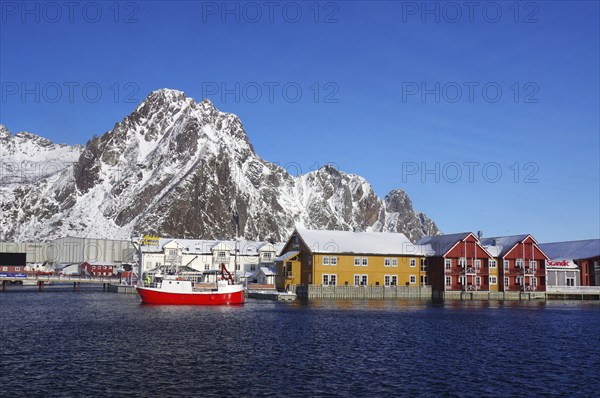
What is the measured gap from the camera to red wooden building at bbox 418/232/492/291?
355 feet

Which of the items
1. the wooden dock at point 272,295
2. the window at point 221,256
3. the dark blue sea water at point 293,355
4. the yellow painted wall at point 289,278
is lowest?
the dark blue sea water at point 293,355

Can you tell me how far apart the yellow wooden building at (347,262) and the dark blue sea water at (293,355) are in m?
31.7

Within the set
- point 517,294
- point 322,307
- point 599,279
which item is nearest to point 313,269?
point 322,307

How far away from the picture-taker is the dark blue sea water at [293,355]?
1242 inches

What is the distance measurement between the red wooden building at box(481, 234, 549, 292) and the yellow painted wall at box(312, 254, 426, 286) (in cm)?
1516

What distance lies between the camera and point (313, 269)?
102 m

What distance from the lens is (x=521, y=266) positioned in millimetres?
113312

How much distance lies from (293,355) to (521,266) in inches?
3253

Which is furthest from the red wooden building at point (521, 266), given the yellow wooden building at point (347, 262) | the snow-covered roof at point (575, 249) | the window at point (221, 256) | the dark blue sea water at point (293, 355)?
the window at point (221, 256)

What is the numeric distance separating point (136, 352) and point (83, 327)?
16291mm

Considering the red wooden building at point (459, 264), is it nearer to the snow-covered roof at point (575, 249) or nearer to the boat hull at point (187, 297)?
the snow-covered roof at point (575, 249)

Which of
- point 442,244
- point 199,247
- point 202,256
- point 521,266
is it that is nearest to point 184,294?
point 442,244

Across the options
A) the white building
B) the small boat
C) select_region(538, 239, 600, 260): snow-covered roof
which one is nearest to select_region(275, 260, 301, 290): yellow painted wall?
the small boat

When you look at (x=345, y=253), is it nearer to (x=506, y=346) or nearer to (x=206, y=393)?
(x=506, y=346)
